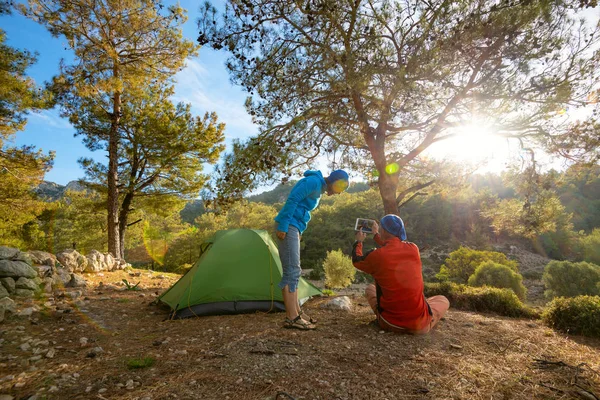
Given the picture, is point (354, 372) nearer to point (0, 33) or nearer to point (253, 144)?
point (253, 144)

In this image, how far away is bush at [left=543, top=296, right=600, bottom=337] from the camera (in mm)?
3836

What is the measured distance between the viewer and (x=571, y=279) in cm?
1238

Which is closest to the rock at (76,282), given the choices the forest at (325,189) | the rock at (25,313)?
the forest at (325,189)

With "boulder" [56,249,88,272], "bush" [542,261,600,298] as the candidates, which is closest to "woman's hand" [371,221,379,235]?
"boulder" [56,249,88,272]

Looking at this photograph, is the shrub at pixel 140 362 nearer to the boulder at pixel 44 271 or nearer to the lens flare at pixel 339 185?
the lens flare at pixel 339 185

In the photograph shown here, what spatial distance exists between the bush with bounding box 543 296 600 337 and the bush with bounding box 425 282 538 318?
2.48 feet

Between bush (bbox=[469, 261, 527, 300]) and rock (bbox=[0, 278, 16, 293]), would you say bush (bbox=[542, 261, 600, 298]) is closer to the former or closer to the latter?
bush (bbox=[469, 261, 527, 300])

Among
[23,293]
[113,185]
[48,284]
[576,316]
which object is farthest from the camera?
[113,185]

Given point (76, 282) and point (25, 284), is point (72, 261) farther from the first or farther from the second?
point (25, 284)

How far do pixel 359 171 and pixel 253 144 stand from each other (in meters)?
3.27

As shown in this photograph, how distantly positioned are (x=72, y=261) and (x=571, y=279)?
17.8 metres

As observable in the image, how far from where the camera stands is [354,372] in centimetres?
232

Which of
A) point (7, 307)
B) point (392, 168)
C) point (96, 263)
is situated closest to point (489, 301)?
point (392, 168)

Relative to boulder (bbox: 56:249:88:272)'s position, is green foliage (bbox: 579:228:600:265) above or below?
below
